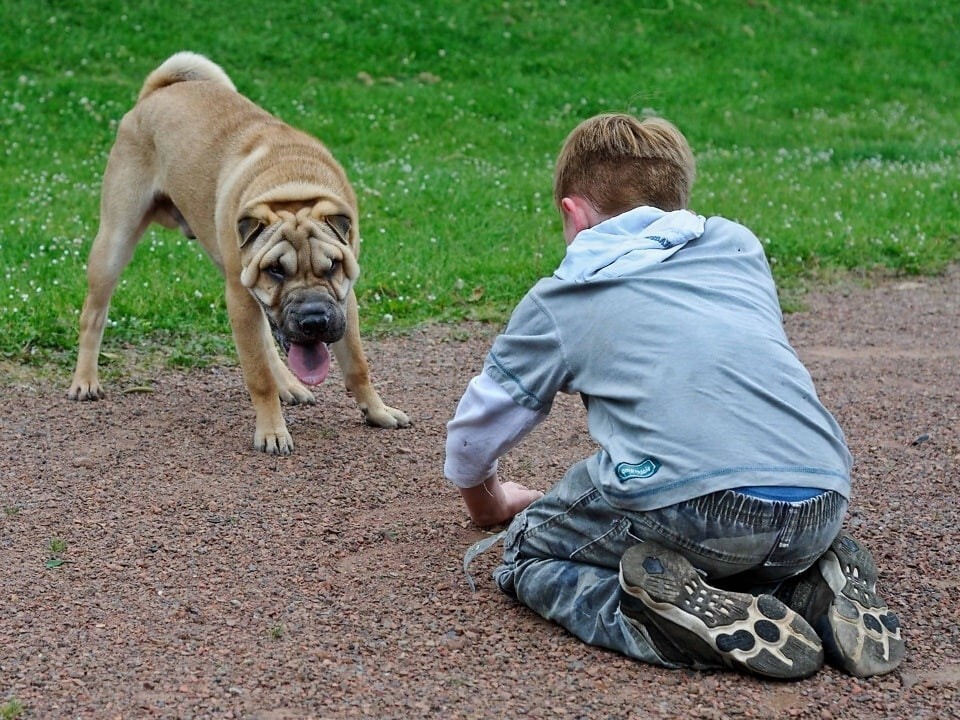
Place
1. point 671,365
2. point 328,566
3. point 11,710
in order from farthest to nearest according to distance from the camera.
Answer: point 328,566, point 671,365, point 11,710

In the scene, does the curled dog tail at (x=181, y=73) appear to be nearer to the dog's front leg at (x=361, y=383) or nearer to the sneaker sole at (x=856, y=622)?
the dog's front leg at (x=361, y=383)

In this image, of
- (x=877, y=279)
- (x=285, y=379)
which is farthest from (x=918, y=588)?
(x=877, y=279)

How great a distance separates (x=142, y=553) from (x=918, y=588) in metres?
2.52

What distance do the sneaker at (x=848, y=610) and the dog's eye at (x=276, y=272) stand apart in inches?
100.0

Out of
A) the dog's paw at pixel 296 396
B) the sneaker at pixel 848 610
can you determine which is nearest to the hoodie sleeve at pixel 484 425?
the sneaker at pixel 848 610

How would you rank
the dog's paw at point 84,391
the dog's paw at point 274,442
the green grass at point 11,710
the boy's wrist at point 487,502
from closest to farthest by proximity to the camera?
the green grass at point 11,710
the boy's wrist at point 487,502
the dog's paw at point 274,442
the dog's paw at point 84,391

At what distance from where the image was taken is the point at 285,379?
623 cm

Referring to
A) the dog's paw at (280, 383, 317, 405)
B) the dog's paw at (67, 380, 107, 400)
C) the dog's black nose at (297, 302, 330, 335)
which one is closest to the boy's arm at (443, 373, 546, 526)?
the dog's black nose at (297, 302, 330, 335)

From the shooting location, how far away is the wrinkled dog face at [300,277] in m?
5.00

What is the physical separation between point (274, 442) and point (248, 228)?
949mm

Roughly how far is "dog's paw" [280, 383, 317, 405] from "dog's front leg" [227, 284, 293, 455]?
62cm

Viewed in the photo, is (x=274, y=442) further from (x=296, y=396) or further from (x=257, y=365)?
(x=296, y=396)

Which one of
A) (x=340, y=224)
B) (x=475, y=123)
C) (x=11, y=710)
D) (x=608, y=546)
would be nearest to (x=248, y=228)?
(x=340, y=224)

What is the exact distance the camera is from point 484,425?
3.61m
